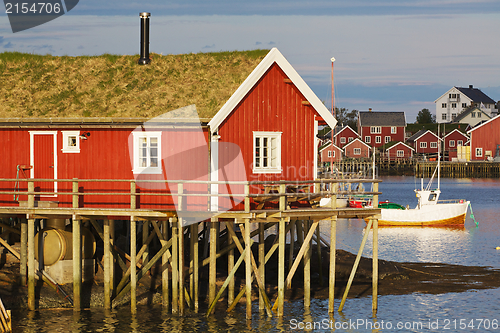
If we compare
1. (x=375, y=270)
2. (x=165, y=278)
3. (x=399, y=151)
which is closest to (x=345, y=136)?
(x=399, y=151)

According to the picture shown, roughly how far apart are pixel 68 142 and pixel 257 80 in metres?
7.60

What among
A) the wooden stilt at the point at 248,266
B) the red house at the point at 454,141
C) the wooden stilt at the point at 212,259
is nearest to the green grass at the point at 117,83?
the wooden stilt at the point at 212,259

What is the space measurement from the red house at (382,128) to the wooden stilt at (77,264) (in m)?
116

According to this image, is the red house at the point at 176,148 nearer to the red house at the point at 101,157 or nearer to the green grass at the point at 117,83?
the red house at the point at 101,157

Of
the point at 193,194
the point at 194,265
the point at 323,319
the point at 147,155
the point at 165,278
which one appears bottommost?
the point at 323,319

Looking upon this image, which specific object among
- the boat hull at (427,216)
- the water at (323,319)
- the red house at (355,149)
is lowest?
the water at (323,319)

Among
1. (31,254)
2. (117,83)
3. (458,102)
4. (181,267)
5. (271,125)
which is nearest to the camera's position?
(181,267)

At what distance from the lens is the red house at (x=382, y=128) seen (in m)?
134

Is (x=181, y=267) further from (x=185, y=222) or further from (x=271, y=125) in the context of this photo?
(x=271, y=125)

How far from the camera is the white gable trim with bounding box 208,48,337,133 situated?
72.9 feet

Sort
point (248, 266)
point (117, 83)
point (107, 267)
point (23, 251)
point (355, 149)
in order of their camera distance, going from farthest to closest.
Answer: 1. point (355, 149)
2. point (117, 83)
3. point (23, 251)
4. point (107, 267)
5. point (248, 266)

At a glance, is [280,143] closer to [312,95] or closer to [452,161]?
[312,95]

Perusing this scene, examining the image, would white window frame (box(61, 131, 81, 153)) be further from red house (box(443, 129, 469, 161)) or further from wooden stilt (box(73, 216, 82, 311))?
red house (box(443, 129, 469, 161))

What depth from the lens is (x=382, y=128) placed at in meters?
135
